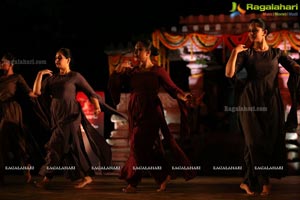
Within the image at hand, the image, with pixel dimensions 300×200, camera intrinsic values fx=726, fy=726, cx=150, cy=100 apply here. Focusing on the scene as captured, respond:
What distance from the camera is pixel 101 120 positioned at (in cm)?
1217

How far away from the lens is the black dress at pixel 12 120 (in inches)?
367

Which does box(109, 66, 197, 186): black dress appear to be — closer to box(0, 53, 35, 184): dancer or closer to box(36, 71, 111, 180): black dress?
box(36, 71, 111, 180): black dress

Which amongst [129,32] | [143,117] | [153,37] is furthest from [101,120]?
[129,32]

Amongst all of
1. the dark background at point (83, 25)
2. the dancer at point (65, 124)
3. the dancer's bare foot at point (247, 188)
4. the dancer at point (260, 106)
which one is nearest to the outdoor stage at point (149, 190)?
the dancer's bare foot at point (247, 188)

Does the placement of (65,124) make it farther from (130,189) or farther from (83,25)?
(83,25)

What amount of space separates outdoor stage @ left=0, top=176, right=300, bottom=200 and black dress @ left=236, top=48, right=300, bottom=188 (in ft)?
1.18

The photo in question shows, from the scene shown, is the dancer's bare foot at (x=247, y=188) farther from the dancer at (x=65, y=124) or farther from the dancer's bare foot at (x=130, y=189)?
the dancer at (x=65, y=124)

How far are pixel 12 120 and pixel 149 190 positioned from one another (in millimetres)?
2496

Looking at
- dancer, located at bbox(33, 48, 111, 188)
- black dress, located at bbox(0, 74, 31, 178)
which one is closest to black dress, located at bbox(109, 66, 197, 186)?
dancer, located at bbox(33, 48, 111, 188)

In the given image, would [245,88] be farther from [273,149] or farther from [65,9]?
[65,9]

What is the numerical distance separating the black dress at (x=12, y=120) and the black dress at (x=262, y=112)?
10.2 ft

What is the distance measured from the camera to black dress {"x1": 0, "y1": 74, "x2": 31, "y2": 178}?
9312 millimetres

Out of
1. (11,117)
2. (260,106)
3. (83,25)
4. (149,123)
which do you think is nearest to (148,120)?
(149,123)

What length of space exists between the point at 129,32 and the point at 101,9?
3.25 ft
